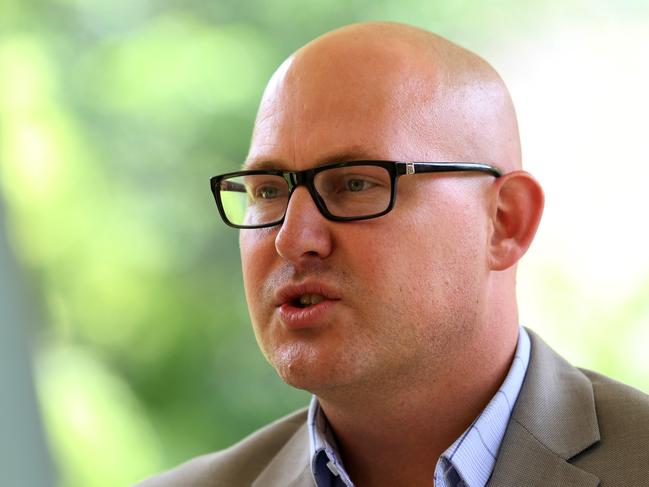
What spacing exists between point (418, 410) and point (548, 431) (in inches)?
8.7

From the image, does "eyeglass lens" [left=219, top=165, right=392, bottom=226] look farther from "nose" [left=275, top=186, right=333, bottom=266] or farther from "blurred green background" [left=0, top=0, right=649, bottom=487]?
"blurred green background" [left=0, top=0, right=649, bottom=487]

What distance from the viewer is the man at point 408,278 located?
158 centimetres

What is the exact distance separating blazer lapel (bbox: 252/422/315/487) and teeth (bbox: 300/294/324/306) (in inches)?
15.1

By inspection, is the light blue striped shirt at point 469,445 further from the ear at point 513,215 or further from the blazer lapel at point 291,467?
the ear at point 513,215

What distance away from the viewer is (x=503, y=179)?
1.73m

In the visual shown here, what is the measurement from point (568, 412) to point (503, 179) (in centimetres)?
42

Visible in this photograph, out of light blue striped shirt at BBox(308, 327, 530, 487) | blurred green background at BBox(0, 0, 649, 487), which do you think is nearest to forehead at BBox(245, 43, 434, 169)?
light blue striped shirt at BBox(308, 327, 530, 487)

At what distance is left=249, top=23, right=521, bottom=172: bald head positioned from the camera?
5.36 feet

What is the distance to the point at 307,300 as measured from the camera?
161cm

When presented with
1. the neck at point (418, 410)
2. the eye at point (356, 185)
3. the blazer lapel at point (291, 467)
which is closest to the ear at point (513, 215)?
the neck at point (418, 410)

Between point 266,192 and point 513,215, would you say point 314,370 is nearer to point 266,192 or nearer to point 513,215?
point 266,192

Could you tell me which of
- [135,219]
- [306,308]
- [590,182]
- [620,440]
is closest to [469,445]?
[620,440]

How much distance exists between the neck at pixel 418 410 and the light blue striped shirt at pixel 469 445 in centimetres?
3

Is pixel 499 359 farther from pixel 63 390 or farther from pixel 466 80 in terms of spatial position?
pixel 63 390
